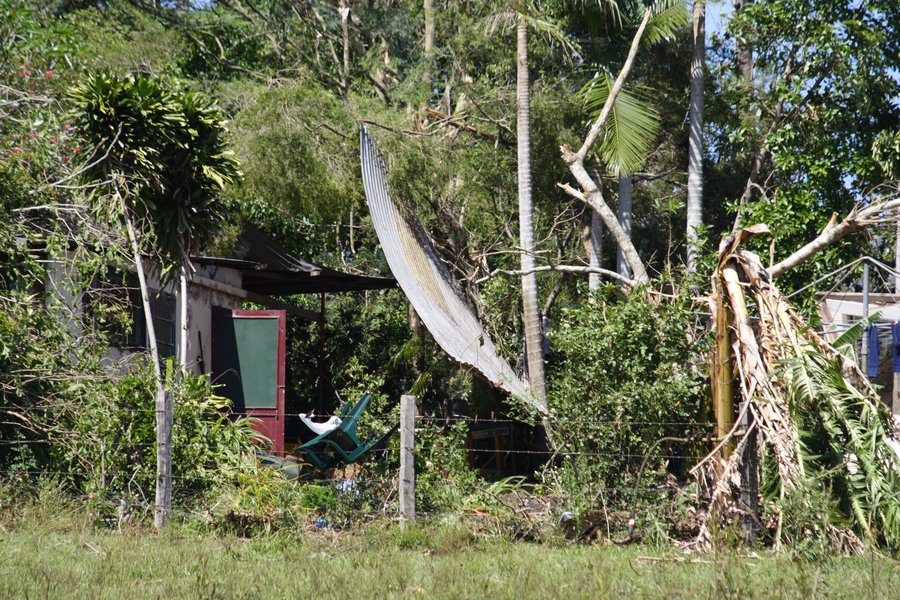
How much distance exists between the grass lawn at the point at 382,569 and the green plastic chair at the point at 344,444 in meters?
1.62

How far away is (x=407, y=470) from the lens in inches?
332

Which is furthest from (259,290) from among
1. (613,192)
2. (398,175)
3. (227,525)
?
(227,525)

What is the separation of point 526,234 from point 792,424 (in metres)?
5.01

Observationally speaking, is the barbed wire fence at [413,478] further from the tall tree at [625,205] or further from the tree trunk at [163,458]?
the tall tree at [625,205]

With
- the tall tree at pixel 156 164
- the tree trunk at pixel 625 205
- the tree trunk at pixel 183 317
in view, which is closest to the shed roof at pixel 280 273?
the tree trunk at pixel 183 317

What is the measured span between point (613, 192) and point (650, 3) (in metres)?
4.56

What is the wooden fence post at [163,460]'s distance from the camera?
825 centimetres

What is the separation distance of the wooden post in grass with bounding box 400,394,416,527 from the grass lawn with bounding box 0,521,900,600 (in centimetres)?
26

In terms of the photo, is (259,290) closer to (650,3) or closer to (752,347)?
(650,3)

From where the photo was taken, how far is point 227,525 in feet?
27.3

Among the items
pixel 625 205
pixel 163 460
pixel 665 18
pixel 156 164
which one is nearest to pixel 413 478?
pixel 163 460

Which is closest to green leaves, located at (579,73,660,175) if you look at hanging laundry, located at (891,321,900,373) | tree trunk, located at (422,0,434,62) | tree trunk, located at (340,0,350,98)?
hanging laundry, located at (891,321,900,373)

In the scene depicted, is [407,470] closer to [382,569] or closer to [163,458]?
[382,569]

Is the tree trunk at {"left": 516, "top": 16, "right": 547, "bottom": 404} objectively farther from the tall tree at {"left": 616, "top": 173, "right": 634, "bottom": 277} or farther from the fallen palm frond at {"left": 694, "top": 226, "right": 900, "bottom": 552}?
the tall tree at {"left": 616, "top": 173, "right": 634, "bottom": 277}
